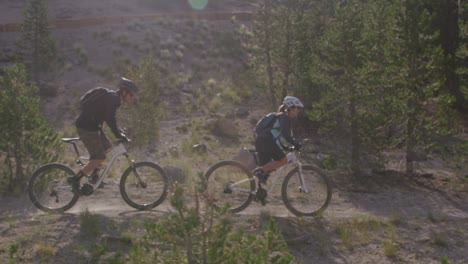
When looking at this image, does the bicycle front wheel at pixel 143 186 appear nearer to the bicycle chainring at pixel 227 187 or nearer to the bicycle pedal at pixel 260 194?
the bicycle chainring at pixel 227 187

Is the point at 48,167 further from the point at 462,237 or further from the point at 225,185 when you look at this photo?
the point at 462,237

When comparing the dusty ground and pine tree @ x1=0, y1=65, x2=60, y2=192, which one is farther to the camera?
pine tree @ x1=0, y1=65, x2=60, y2=192

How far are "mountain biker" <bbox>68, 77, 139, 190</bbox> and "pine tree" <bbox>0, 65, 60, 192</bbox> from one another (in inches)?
101

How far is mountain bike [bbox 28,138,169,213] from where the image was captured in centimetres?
874

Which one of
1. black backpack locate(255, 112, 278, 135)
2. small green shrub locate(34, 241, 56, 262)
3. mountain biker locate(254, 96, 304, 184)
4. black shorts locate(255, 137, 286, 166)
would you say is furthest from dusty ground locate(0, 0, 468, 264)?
black backpack locate(255, 112, 278, 135)

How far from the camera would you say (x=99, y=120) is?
861 centimetres

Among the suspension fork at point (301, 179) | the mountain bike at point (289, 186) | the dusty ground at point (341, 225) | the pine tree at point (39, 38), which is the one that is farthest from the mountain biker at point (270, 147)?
the pine tree at point (39, 38)

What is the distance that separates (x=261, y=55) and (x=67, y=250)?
14.5 m

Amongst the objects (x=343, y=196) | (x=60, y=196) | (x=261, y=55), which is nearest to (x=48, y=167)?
(x=60, y=196)

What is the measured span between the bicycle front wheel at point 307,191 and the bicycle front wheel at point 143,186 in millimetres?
1919

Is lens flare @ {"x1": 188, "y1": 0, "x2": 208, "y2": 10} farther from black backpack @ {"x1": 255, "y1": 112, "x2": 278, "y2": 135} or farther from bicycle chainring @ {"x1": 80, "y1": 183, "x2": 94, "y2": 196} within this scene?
bicycle chainring @ {"x1": 80, "y1": 183, "x2": 94, "y2": 196}

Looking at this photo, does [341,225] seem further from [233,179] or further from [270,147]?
[233,179]

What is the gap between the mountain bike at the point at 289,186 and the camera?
8828 mm

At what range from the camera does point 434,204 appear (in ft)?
38.2
